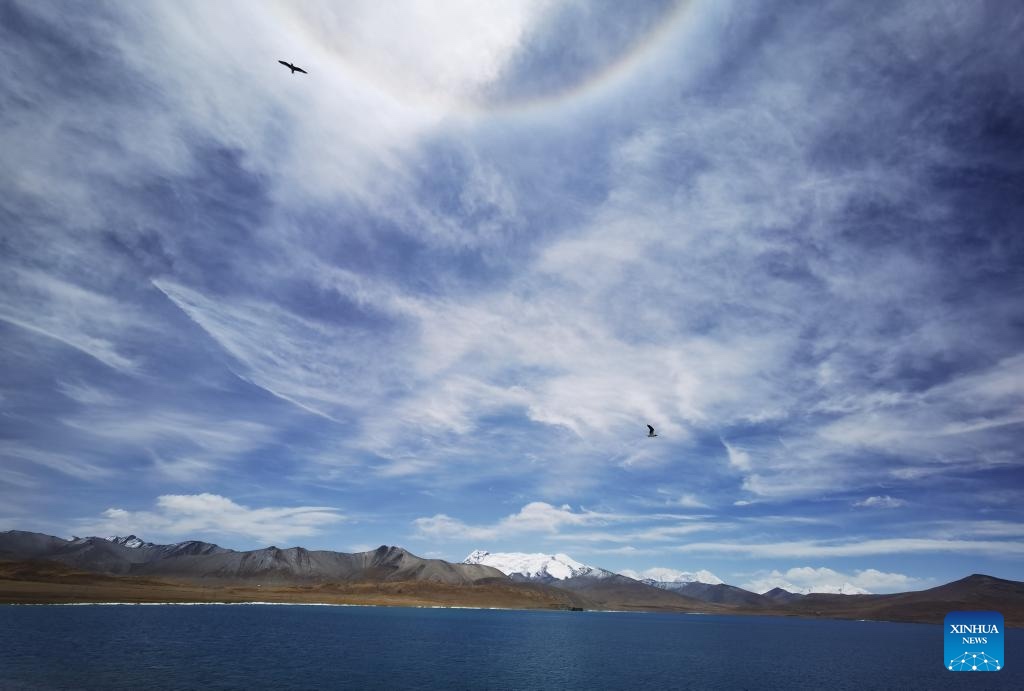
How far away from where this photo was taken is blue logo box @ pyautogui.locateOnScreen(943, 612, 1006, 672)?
29391 mm

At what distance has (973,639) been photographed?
1202 inches

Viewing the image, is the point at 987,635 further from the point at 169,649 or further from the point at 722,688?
the point at 169,649

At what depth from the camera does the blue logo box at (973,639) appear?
2939 centimetres

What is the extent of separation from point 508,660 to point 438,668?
26.2 meters

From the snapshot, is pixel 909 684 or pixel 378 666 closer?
pixel 378 666

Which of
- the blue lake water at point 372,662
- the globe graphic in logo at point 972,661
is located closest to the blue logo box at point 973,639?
the globe graphic in logo at point 972,661

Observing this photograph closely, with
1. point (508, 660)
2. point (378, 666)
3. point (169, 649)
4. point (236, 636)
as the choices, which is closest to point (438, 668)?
point (378, 666)

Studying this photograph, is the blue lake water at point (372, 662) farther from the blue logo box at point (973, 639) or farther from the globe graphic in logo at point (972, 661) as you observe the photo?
the blue logo box at point (973, 639)

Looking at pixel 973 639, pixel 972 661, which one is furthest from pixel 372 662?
pixel 973 639

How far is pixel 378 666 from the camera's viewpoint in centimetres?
9944

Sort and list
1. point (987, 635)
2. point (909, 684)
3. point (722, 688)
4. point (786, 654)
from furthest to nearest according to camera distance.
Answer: point (786, 654), point (909, 684), point (722, 688), point (987, 635)

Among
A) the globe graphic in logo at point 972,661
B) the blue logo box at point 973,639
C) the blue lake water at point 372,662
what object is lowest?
the blue lake water at point 372,662

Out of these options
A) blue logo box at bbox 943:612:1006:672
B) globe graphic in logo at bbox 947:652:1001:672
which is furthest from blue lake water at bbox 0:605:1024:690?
blue logo box at bbox 943:612:1006:672

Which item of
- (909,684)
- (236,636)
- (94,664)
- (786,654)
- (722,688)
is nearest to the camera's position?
(94,664)
